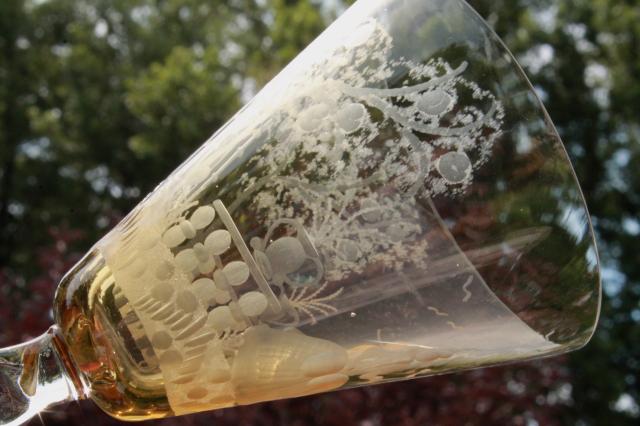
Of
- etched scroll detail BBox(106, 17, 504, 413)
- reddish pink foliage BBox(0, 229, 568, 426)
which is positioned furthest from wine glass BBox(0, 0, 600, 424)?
reddish pink foliage BBox(0, 229, 568, 426)

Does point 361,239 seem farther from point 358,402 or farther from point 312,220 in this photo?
point 358,402

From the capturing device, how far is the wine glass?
848mm

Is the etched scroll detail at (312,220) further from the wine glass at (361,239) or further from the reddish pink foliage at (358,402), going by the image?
the reddish pink foliage at (358,402)

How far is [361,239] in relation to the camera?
0.85 metres

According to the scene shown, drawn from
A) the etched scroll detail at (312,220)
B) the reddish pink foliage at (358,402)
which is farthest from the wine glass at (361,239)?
the reddish pink foliage at (358,402)

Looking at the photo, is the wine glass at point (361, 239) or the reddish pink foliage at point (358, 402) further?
the reddish pink foliage at point (358, 402)

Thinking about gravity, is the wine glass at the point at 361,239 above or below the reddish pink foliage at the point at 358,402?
above

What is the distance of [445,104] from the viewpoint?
868 mm

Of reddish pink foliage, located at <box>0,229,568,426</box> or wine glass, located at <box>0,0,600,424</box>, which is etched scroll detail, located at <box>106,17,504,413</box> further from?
reddish pink foliage, located at <box>0,229,568,426</box>

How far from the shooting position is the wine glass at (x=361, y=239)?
85 centimetres

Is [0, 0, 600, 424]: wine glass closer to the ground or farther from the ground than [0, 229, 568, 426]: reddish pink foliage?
farther from the ground

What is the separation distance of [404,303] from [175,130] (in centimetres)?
732

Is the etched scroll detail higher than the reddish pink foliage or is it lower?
higher

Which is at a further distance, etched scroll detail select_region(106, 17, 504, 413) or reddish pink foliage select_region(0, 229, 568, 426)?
reddish pink foliage select_region(0, 229, 568, 426)
